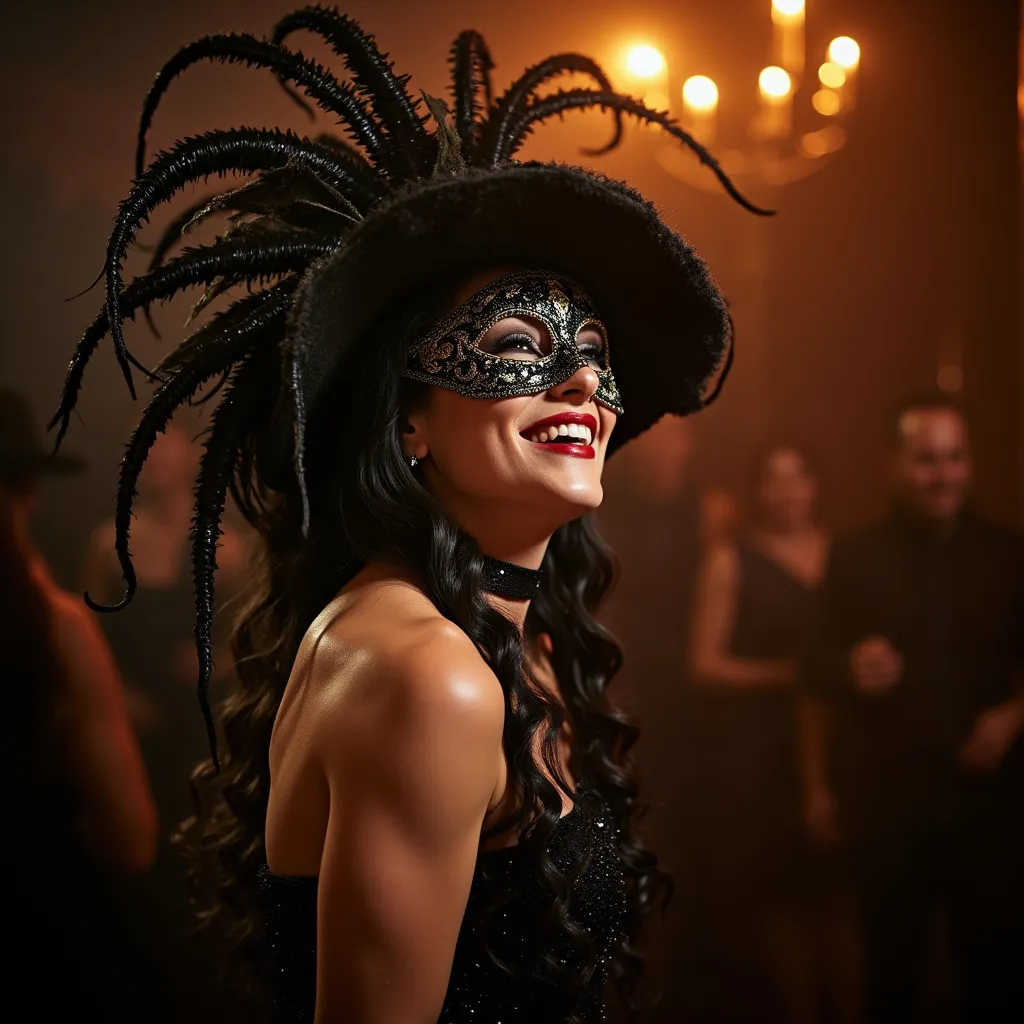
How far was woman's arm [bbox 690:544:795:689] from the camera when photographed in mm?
3336

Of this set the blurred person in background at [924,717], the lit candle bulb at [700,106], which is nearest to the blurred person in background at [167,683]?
the lit candle bulb at [700,106]

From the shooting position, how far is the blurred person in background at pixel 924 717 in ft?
10.8

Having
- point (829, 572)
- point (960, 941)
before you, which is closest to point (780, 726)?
point (829, 572)

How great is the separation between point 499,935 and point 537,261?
40.4 inches

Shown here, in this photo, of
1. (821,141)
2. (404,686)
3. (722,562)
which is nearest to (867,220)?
(821,141)

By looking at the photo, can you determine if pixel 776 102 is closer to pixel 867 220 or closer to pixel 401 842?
pixel 867 220

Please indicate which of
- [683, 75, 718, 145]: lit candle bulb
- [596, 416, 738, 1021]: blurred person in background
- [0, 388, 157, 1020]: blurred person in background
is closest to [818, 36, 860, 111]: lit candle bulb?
[683, 75, 718, 145]: lit candle bulb

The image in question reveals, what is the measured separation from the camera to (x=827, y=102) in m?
3.24

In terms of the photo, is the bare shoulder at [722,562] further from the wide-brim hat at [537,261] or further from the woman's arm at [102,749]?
the woman's arm at [102,749]

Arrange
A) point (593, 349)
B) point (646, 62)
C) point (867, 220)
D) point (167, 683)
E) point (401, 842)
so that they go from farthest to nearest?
point (867, 220)
point (646, 62)
point (167, 683)
point (593, 349)
point (401, 842)

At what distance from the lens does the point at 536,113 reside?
1.83 metres

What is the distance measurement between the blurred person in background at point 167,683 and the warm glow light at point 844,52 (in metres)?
2.26

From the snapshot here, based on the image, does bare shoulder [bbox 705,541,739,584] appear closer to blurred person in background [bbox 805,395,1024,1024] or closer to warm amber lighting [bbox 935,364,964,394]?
blurred person in background [bbox 805,395,1024,1024]

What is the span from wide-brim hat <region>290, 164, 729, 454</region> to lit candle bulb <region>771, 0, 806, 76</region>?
180cm
